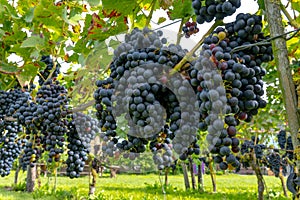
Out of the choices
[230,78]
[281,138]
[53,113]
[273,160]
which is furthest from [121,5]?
[273,160]

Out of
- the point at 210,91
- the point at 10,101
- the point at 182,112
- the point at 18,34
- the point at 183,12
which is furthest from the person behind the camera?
the point at 10,101

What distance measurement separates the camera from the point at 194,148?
1057 millimetres

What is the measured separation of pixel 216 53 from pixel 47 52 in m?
1.82

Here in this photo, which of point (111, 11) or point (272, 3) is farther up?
point (111, 11)

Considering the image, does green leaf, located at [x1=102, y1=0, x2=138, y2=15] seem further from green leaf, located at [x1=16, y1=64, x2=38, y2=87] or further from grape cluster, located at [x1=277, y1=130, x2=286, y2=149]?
grape cluster, located at [x1=277, y1=130, x2=286, y2=149]

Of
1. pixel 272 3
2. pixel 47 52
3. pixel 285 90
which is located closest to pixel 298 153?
pixel 285 90

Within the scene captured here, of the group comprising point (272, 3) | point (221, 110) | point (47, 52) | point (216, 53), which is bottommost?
point (221, 110)

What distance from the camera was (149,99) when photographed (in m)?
0.95

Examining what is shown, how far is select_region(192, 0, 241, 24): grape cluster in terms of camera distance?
95 cm

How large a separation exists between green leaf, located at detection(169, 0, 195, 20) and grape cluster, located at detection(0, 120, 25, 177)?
2.06m

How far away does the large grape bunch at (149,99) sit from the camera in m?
0.96

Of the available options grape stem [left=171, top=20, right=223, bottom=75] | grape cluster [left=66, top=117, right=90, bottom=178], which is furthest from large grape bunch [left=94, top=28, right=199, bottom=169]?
grape cluster [left=66, top=117, right=90, bottom=178]

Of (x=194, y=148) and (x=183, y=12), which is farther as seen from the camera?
(x=183, y=12)

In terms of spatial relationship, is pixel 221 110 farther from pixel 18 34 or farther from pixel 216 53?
pixel 18 34
